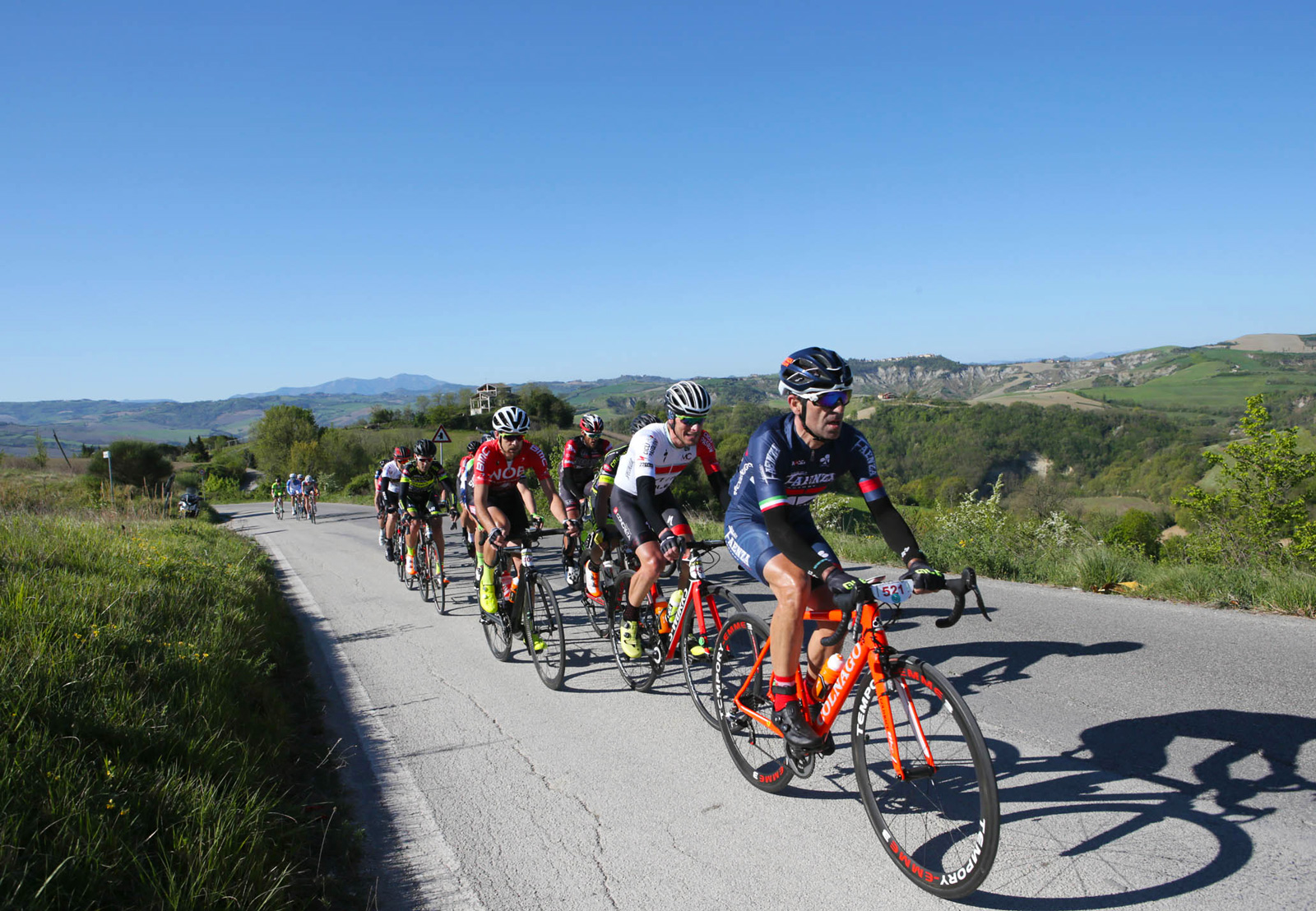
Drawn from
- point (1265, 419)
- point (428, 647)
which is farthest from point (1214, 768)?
point (1265, 419)

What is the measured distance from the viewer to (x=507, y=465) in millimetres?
7328

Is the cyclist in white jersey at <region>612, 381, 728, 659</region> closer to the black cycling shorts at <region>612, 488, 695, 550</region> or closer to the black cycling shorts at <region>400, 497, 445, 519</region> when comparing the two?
the black cycling shorts at <region>612, 488, 695, 550</region>

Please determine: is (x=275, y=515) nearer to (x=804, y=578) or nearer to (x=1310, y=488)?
(x=804, y=578)

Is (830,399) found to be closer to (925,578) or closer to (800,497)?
(800,497)

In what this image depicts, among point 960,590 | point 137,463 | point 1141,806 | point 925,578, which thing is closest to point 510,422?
point 925,578

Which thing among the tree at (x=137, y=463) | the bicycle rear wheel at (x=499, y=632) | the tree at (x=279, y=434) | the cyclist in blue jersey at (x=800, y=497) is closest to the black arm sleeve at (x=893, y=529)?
the cyclist in blue jersey at (x=800, y=497)

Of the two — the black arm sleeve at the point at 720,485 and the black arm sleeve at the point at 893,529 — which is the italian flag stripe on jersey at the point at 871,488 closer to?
the black arm sleeve at the point at 893,529

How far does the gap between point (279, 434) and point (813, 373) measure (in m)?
87.9

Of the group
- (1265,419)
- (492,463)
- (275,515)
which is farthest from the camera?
(275,515)

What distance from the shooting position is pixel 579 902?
298 cm

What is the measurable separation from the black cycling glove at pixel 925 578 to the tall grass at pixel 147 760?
2671mm

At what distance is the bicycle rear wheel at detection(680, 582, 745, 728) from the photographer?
186 inches

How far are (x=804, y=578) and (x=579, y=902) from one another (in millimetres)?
1688

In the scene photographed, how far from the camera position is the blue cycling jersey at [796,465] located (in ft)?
12.0
